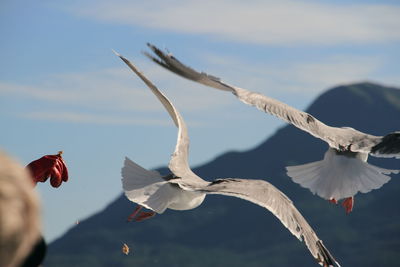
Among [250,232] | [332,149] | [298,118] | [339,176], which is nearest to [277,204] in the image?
[298,118]

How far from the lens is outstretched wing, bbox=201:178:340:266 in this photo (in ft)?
23.0

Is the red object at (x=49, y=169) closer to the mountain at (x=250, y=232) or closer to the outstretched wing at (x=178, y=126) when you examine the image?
the outstretched wing at (x=178, y=126)

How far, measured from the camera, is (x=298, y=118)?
10.1 m

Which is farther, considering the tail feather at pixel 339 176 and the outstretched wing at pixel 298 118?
the tail feather at pixel 339 176

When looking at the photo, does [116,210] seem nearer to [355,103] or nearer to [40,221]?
[355,103]

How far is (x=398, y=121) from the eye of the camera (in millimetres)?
105625

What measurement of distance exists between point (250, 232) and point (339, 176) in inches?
3259

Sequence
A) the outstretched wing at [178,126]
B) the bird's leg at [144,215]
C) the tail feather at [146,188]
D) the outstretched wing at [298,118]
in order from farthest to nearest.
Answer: the outstretched wing at [298,118] → the outstretched wing at [178,126] → the bird's leg at [144,215] → the tail feather at [146,188]

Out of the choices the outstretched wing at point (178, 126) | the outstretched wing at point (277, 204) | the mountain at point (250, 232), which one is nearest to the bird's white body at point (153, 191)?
the outstretched wing at point (178, 126)

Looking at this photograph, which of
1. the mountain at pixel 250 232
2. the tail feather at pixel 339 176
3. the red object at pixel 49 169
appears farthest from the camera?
the mountain at pixel 250 232

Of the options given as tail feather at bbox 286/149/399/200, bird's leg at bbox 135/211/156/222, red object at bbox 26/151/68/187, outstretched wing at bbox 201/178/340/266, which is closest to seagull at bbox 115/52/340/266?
outstretched wing at bbox 201/178/340/266

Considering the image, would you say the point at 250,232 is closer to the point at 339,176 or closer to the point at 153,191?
the point at 339,176

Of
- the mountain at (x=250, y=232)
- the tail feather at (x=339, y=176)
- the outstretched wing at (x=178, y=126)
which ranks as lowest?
the mountain at (x=250, y=232)

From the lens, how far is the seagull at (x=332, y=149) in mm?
9688
